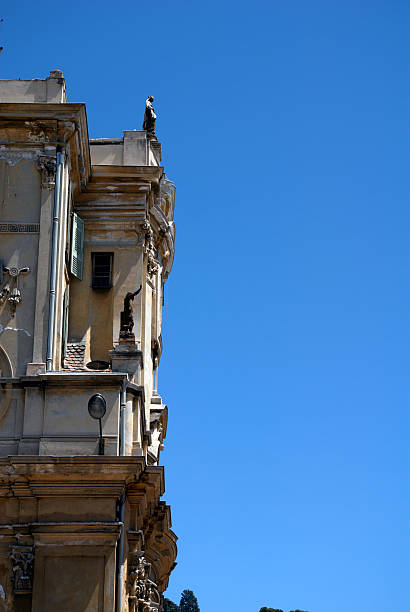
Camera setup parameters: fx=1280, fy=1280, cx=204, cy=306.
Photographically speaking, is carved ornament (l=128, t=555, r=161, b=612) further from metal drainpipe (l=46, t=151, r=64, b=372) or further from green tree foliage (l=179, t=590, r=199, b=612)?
green tree foliage (l=179, t=590, r=199, b=612)

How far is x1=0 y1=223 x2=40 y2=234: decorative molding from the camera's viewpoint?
96.9ft

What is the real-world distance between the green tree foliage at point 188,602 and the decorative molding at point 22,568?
61.4 metres

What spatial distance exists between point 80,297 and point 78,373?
5621mm

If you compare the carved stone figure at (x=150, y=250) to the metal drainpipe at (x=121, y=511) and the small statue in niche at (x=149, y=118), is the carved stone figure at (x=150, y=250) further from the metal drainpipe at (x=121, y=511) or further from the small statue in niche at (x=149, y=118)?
the metal drainpipe at (x=121, y=511)

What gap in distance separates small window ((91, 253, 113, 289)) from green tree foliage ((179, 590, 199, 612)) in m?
56.2

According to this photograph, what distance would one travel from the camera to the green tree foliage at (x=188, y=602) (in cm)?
8588

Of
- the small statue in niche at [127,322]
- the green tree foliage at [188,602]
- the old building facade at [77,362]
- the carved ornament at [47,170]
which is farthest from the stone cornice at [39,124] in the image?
the green tree foliage at [188,602]

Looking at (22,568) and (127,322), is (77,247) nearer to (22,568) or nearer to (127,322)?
(127,322)

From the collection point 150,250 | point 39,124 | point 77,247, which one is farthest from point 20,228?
point 150,250

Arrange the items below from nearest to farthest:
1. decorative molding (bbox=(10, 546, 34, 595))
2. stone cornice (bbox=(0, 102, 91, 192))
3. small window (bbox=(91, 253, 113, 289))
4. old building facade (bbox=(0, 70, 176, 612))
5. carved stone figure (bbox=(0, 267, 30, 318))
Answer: decorative molding (bbox=(10, 546, 34, 595)) < old building facade (bbox=(0, 70, 176, 612)) < carved stone figure (bbox=(0, 267, 30, 318)) < stone cornice (bbox=(0, 102, 91, 192)) < small window (bbox=(91, 253, 113, 289))

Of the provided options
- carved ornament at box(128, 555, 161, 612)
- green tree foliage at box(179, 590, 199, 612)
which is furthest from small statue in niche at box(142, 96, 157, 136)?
green tree foliage at box(179, 590, 199, 612)

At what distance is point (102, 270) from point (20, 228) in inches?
175

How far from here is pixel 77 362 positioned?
3134 cm

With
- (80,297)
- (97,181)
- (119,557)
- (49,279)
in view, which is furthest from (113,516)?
(97,181)
